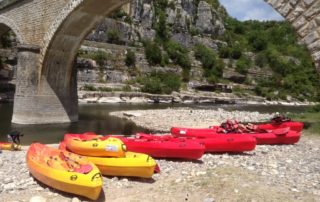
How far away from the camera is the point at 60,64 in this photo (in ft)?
63.7

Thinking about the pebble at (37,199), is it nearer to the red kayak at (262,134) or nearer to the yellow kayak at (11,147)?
the yellow kayak at (11,147)

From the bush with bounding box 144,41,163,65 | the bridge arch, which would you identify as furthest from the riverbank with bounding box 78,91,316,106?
the bridge arch

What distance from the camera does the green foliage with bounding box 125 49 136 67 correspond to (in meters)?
50.0

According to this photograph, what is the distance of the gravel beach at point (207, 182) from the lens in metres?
6.72

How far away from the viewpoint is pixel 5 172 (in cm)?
805

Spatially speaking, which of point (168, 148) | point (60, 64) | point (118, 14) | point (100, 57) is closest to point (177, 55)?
point (118, 14)

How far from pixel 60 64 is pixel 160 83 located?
97.1 feet

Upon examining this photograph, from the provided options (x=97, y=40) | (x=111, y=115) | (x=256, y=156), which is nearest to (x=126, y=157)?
(x=256, y=156)

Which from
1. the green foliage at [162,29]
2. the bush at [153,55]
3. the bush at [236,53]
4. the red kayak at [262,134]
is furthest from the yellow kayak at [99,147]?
the bush at [236,53]

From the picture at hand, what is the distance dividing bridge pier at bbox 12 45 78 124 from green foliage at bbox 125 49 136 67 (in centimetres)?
3094

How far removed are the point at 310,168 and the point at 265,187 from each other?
2.32 meters

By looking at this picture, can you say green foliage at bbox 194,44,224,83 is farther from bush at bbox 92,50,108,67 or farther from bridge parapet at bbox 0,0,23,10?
bridge parapet at bbox 0,0,23,10

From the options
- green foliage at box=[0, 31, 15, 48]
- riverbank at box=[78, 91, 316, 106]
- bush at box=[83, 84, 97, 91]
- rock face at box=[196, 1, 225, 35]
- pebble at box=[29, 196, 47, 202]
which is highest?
rock face at box=[196, 1, 225, 35]

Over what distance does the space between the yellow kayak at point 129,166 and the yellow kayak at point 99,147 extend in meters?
0.16
